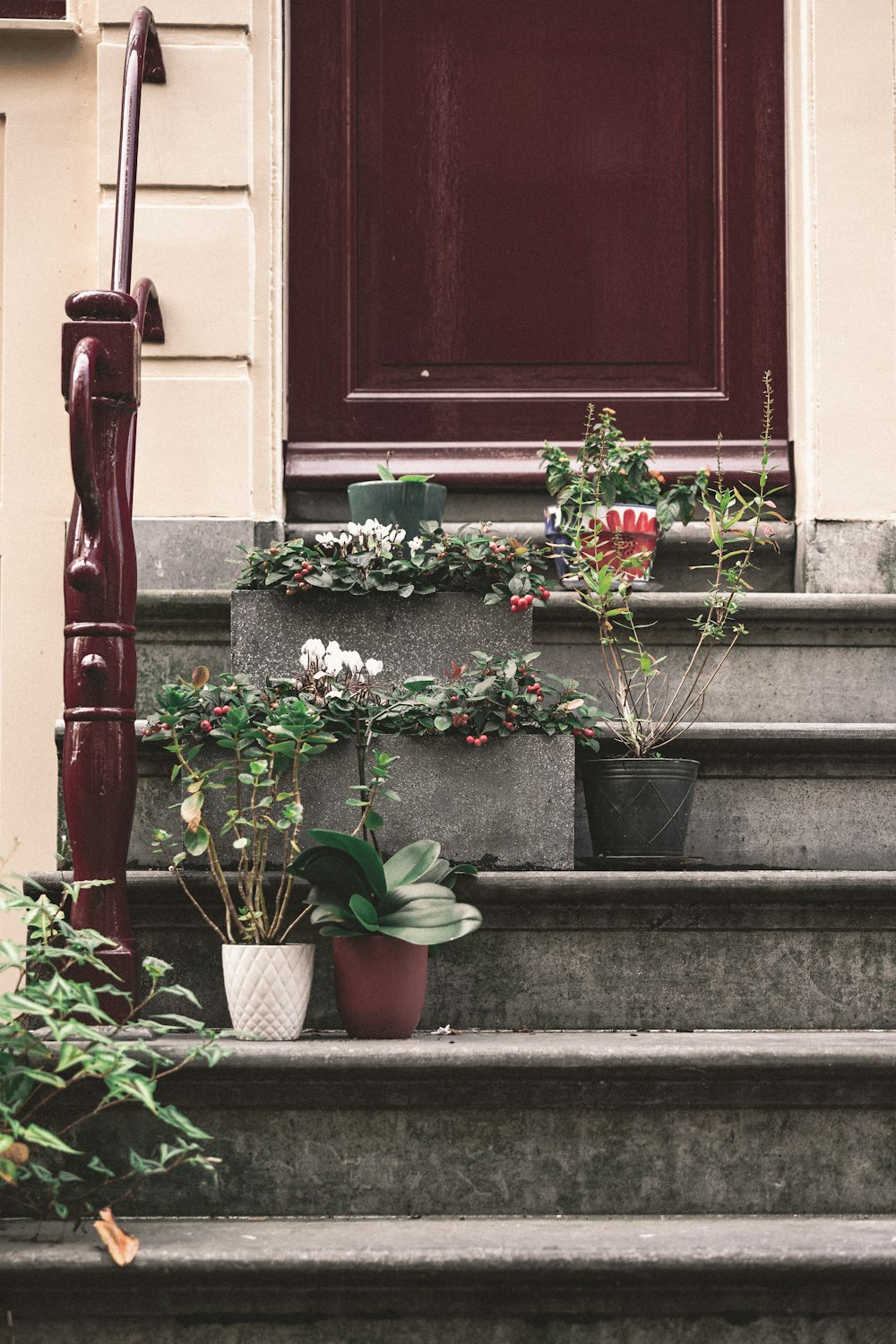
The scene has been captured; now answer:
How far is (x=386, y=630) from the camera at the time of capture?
2.65 m

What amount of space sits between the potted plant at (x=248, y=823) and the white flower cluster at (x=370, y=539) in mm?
351

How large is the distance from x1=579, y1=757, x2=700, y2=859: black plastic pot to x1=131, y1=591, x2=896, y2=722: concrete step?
1.32ft

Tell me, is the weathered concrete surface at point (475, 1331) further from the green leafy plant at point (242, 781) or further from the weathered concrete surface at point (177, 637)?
the weathered concrete surface at point (177, 637)

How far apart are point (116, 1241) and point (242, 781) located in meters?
0.70

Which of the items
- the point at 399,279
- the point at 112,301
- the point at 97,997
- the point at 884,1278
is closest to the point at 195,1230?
the point at 97,997

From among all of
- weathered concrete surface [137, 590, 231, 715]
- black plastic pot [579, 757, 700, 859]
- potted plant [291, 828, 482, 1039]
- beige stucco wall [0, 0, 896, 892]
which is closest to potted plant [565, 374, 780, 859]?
black plastic pot [579, 757, 700, 859]

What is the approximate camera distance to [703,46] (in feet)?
11.9

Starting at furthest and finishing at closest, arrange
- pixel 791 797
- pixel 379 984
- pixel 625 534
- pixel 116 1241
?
pixel 625 534
pixel 791 797
pixel 379 984
pixel 116 1241

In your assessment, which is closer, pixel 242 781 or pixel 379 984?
pixel 379 984

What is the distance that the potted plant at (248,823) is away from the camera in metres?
2.10

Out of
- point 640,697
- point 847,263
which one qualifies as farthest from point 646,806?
point 847,263

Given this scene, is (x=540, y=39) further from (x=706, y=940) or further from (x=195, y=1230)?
(x=195, y=1230)

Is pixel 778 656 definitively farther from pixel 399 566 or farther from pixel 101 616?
pixel 101 616

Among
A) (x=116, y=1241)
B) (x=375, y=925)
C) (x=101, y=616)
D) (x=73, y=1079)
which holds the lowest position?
(x=116, y=1241)
